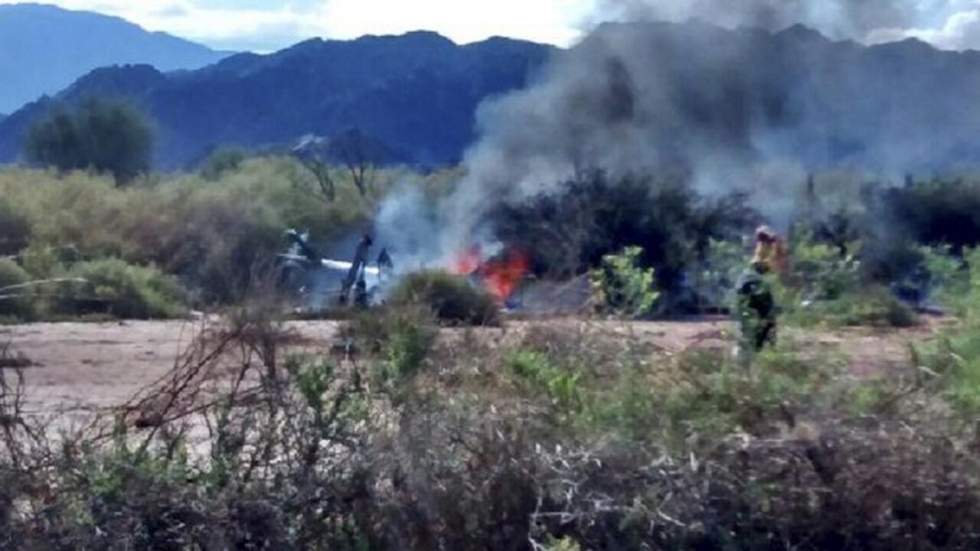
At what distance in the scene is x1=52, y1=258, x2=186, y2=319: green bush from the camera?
101ft

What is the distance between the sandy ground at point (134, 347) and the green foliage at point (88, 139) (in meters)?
34.7

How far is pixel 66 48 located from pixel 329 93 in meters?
54.9

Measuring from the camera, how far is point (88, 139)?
63469 millimetres

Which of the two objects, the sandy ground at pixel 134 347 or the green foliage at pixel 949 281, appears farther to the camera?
the green foliage at pixel 949 281

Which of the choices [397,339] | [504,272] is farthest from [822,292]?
[504,272]

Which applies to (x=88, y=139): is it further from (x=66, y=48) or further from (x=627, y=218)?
(x=66, y=48)

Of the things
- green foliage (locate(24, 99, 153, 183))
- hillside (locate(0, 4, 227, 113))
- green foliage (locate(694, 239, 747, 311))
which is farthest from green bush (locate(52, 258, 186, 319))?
hillside (locate(0, 4, 227, 113))

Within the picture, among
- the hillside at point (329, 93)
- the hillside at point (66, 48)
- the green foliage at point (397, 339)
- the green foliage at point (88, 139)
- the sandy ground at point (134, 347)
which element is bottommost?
the sandy ground at point (134, 347)

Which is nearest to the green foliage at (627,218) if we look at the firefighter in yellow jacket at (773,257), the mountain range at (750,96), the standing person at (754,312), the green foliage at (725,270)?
the mountain range at (750,96)

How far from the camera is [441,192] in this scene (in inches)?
1820

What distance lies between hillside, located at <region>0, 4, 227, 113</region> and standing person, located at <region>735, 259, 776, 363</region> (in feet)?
409

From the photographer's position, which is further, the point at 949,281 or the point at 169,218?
the point at 169,218

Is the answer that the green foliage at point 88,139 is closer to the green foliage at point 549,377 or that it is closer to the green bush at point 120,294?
the green bush at point 120,294

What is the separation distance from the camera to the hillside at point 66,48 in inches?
5404
